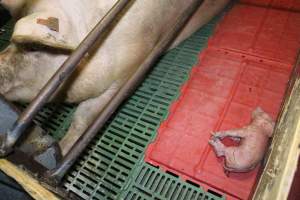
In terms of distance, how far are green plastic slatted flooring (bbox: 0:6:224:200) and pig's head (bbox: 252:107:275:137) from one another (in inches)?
18.3

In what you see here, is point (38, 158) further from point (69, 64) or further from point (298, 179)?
point (298, 179)

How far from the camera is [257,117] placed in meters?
2.07

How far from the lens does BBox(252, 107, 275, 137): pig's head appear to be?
197 cm

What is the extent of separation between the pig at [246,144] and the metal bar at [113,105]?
0.60 m

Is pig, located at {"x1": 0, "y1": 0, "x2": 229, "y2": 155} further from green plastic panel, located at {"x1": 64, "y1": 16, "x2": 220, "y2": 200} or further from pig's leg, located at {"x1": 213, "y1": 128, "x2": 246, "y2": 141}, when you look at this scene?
pig's leg, located at {"x1": 213, "y1": 128, "x2": 246, "y2": 141}

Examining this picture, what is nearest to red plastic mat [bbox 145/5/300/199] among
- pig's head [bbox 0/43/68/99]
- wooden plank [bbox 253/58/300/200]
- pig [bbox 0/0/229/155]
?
pig [bbox 0/0/229/155]

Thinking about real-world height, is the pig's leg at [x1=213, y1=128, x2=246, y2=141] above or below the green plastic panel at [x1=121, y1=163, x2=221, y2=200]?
above

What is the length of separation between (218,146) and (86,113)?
3.21 feet

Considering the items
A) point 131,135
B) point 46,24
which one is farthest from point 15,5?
point 131,135

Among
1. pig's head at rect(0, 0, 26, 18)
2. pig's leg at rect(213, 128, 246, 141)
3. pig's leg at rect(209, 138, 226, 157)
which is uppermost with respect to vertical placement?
A: pig's head at rect(0, 0, 26, 18)

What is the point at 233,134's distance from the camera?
2012 millimetres

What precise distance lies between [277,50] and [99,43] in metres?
1.24

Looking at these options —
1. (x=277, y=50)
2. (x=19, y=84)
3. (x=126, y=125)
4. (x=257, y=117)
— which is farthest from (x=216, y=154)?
(x=19, y=84)

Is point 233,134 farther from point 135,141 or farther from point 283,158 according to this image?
point 283,158
